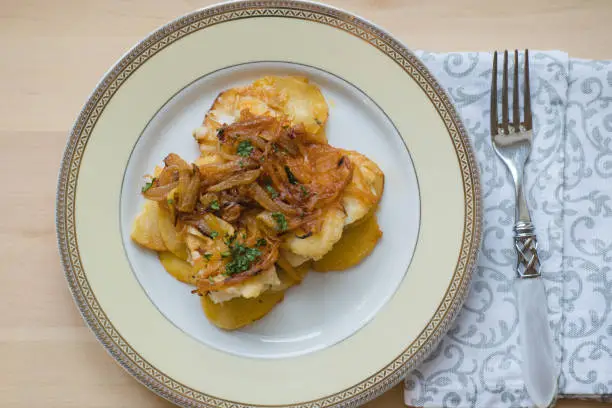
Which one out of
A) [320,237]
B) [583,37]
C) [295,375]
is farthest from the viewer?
[583,37]

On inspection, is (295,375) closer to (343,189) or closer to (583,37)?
(343,189)

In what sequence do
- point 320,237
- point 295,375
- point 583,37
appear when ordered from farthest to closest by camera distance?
point 583,37
point 295,375
point 320,237

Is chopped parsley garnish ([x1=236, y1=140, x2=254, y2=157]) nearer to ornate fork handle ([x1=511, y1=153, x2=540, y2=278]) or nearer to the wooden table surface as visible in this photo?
the wooden table surface

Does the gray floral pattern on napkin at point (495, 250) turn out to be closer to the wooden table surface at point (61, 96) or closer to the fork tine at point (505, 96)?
the fork tine at point (505, 96)

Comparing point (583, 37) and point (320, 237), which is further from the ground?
point (583, 37)

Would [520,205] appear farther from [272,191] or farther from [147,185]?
[147,185]

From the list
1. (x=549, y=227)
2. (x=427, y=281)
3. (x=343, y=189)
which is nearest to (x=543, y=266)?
(x=549, y=227)
